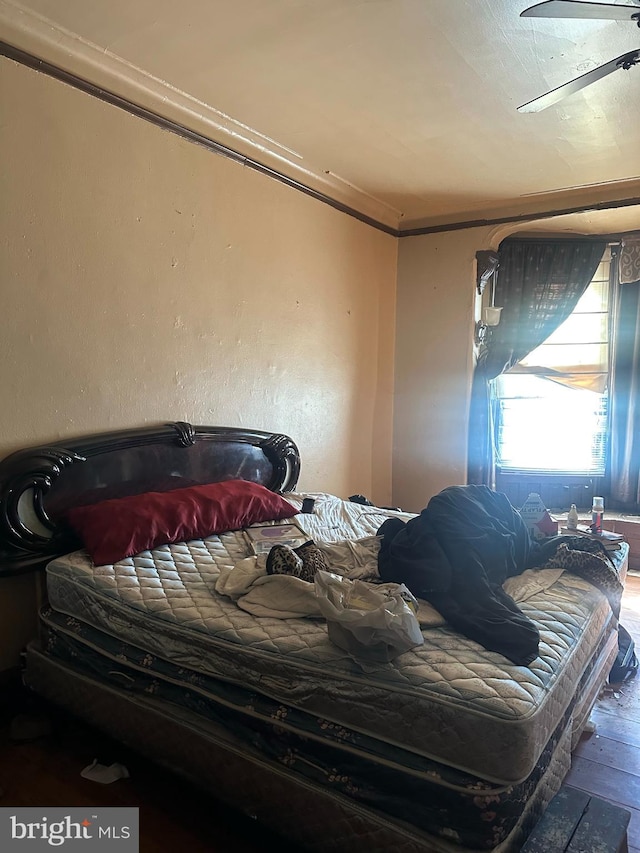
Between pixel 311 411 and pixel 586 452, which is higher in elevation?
pixel 311 411

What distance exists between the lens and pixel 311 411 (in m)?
3.78

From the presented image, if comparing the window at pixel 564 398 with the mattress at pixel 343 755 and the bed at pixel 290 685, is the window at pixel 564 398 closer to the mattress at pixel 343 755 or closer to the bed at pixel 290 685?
the bed at pixel 290 685

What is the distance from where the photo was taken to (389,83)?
8.35ft

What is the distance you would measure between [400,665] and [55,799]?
1140mm

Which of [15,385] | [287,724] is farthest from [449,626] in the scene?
[15,385]

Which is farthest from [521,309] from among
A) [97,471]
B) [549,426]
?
[97,471]

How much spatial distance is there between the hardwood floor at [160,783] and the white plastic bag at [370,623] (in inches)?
23.5

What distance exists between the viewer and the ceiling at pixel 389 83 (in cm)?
Result: 212

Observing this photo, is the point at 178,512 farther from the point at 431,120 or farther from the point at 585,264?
the point at 585,264

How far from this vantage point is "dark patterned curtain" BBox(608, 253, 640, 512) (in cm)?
432

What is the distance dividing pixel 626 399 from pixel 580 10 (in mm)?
3220
